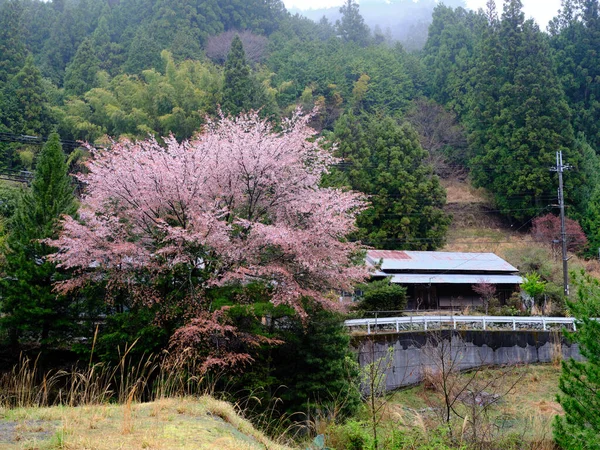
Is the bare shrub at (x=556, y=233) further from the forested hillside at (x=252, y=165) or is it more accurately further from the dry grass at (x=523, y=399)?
the dry grass at (x=523, y=399)

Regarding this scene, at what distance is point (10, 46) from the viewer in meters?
35.7

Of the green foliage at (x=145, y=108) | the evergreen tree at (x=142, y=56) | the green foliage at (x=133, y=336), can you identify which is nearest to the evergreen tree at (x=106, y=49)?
the evergreen tree at (x=142, y=56)

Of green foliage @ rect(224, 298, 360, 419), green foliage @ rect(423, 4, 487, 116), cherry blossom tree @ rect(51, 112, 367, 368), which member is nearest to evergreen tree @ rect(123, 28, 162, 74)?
green foliage @ rect(423, 4, 487, 116)

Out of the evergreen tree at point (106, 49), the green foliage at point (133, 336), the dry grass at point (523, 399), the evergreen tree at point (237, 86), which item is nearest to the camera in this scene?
the green foliage at point (133, 336)

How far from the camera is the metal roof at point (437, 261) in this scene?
24062mm

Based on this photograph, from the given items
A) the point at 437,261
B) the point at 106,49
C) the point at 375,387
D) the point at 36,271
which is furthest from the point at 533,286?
the point at 106,49

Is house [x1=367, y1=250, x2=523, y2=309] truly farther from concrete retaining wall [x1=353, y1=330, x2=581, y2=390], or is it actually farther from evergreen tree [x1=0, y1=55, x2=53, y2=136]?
evergreen tree [x1=0, y1=55, x2=53, y2=136]

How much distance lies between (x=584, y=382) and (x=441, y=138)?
3491 centimetres

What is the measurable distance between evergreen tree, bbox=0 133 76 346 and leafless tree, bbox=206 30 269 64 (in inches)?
1554

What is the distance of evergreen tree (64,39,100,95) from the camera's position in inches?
1517

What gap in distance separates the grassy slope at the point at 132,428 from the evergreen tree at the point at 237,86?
27.5 m

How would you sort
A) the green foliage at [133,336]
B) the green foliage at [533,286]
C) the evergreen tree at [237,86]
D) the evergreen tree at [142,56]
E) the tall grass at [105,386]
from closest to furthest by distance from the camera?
the tall grass at [105,386] → the green foliage at [133,336] → the green foliage at [533,286] → the evergreen tree at [237,86] → the evergreen tree at [142,56]

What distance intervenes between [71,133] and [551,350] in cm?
2993

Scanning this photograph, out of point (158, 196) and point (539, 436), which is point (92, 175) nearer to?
point (158, 196)
